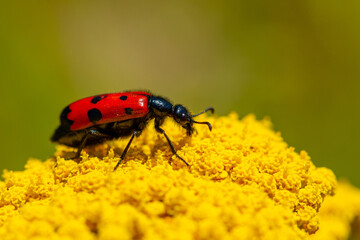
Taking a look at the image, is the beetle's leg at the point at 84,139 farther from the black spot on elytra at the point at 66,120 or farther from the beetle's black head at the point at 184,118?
the beetle's black head at the point at 184,118

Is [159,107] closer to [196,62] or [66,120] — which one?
[66,120]

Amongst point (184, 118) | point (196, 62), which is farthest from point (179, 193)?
point (196, 62)

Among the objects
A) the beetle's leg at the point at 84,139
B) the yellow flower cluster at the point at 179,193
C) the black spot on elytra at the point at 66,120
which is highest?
the black spot on elytra at the point at 66,120

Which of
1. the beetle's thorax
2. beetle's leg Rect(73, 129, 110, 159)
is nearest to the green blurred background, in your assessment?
beetle's leg Rect(73, 129, 110, 159)

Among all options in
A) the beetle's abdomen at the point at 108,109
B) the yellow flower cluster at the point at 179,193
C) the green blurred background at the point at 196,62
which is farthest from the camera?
the green blurred background at the point at 196,62

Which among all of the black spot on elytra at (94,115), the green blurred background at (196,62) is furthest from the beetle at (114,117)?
the green blurred background at (196,62)

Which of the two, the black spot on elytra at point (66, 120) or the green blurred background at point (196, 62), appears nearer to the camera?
the black spot on elytra at point (66, 120)
